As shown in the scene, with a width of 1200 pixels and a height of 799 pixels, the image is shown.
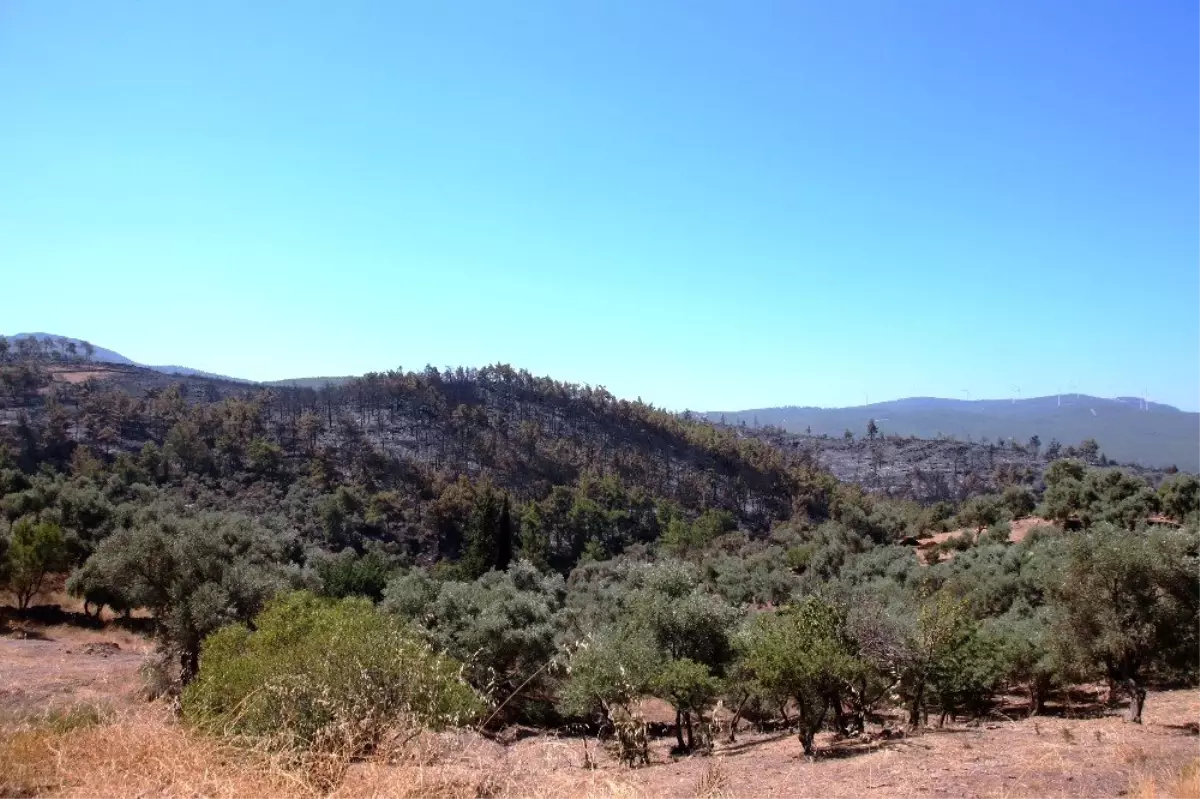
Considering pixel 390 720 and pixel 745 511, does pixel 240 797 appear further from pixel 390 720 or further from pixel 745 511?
pixel 745 511

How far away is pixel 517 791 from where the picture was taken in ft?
19.5

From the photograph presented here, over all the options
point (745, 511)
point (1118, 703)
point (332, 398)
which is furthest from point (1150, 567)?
point (332, 398)

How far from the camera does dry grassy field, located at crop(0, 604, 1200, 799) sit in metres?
5.65

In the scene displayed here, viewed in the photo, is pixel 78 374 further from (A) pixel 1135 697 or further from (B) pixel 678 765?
(A) pixel 1135 697

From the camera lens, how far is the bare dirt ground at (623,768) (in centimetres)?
566

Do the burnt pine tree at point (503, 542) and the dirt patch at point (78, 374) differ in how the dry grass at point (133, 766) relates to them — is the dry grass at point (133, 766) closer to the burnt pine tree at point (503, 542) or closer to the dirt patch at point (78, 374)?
the burnt pine tree at point (503, 542)

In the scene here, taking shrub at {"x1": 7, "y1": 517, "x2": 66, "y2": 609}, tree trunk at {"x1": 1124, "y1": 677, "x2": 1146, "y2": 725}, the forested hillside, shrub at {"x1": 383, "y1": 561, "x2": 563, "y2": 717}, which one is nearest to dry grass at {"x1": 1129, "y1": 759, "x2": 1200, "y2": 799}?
the forested hillside

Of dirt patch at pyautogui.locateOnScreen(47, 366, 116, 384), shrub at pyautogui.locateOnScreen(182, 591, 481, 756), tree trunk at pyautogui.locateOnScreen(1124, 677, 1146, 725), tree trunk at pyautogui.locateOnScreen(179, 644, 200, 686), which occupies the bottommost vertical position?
tree trunk at pyautogui.locateOnScreen(179, 644, 200, 686)

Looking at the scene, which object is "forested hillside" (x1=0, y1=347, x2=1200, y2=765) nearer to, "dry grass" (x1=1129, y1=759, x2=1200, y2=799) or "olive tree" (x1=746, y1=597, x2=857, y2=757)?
"olive tree" (x1=746, y1=597, x2=857, y2=757)

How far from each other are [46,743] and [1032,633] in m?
25.5

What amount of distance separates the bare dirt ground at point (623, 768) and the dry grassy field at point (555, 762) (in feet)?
0.07

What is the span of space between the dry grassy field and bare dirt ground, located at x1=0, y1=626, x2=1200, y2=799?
2 cm

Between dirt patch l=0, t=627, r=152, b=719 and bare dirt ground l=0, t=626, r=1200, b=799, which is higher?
bare dirt ground l=0, t=626, r=1200, b=799

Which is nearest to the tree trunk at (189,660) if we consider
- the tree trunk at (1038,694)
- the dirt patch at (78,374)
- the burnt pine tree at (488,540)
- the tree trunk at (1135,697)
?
the tree trunk at (1135,697)
